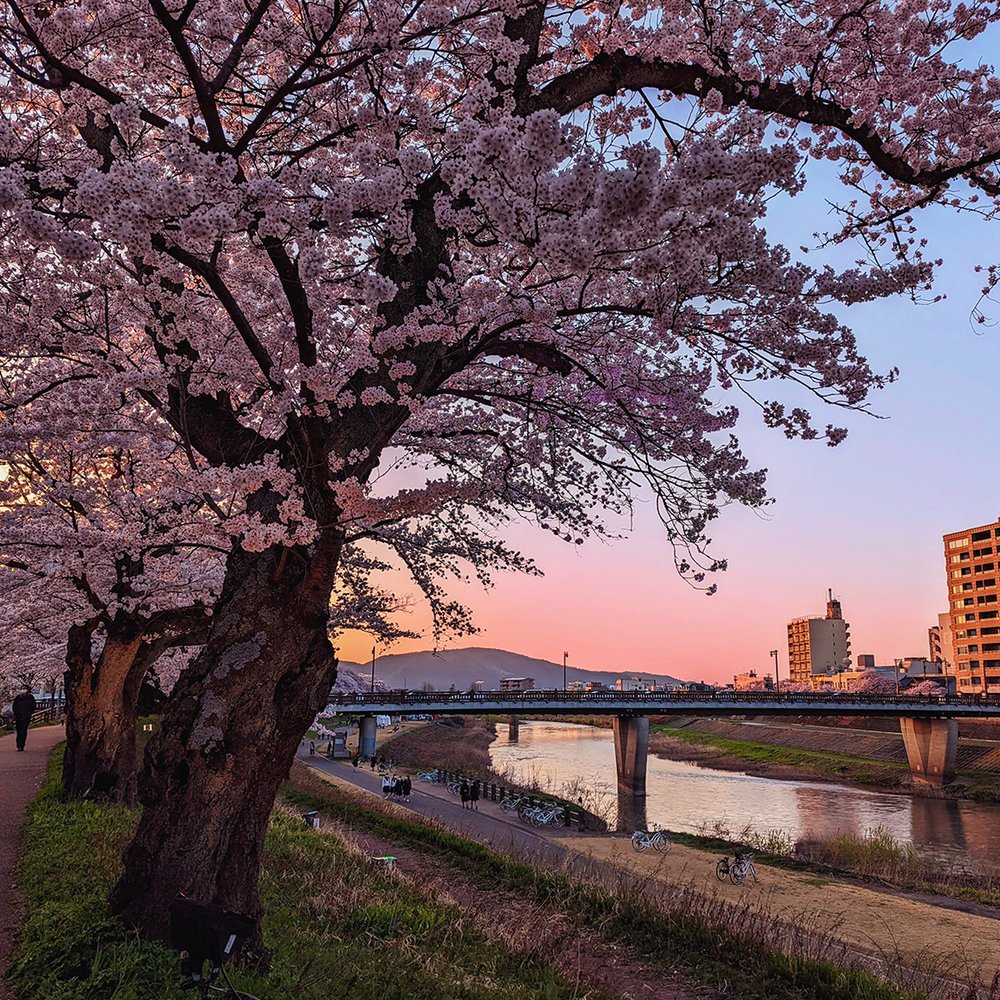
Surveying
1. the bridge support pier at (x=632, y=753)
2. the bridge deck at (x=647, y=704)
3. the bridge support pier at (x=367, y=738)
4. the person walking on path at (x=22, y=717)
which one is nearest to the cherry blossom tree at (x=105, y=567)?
the person walking on path at (x=22, y=717)

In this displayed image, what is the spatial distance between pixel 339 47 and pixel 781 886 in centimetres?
2140

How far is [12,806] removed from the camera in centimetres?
1672

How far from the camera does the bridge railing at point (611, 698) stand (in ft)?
186

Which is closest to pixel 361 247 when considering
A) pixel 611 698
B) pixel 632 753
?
pixel 632 753

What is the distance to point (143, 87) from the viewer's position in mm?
8570

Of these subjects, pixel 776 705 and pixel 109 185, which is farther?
pixel 776 705

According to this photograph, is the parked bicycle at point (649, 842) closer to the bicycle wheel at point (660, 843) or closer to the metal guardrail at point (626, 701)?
the bicycle wheel at point (660, 843)

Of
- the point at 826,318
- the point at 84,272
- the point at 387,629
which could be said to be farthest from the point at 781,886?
the point at 84,272

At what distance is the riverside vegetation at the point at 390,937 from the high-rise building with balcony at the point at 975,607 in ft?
372

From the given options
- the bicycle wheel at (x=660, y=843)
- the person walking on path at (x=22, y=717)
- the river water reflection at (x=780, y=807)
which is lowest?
the river water reflection at (x=780, y=807)

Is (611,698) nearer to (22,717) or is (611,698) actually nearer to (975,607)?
(22,717)

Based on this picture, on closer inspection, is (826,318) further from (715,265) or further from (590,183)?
(590,183)

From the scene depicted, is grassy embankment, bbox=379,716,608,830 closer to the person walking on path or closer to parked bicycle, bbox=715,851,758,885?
parked bicycle, bbox=715,851,758,885

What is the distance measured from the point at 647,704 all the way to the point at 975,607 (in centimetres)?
7909
